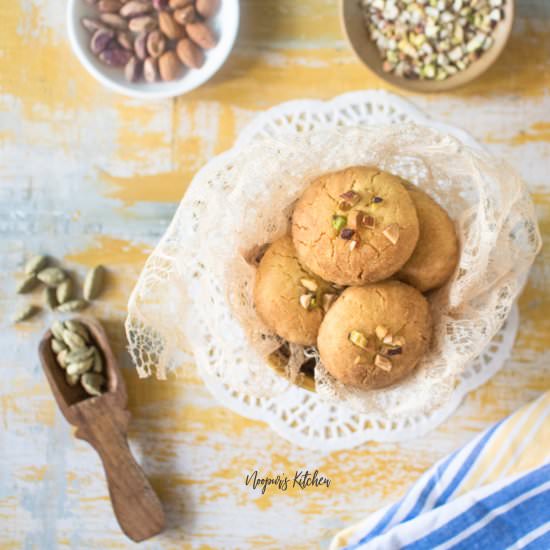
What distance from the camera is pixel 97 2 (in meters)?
1.11

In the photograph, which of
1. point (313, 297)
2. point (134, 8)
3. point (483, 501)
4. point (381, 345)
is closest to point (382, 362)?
point (381, 345)

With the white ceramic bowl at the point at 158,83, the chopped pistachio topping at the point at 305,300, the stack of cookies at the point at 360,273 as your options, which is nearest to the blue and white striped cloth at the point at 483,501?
the stack of cookies at the point at 360,273

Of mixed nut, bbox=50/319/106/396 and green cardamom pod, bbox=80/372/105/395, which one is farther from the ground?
mixed nut, bbox=50/319/106/396

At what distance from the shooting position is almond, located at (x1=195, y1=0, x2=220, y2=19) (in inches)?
43.3

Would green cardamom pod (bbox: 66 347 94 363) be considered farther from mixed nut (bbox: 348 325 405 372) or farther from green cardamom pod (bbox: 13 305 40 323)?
mixed nut (bbox: 348 325 405 372)

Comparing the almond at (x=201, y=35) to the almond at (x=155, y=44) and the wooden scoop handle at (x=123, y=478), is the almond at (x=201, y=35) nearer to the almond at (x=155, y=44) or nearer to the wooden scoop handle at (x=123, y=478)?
the almond at (x=155, y=44)

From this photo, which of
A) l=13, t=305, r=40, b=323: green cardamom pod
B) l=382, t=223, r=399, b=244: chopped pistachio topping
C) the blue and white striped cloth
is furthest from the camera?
l=13, t=305, r=40, b=323: green cardamom pod

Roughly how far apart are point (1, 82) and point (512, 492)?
1096mm

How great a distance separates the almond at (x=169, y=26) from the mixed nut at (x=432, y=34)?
0.33 meters

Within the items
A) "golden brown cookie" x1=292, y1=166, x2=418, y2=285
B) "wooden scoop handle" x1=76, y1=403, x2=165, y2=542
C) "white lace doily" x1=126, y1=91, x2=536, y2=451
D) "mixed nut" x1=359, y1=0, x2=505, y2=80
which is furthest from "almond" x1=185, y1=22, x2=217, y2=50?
"wooden scoop handle" x1=76, y1=403, x2=165, y2=542

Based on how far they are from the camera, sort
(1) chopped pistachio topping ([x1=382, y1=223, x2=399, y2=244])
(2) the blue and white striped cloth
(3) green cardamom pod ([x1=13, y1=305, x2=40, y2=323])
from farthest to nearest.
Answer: (3) green cardamom pod ([x1=13, y1=305, x2=40, y2=323]) → (2) the blue and white striped cloth → (1) chopped pistachio topping ([x1=382, y1=223, x2=399, y2=244])

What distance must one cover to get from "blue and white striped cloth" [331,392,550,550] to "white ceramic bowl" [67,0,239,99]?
0.75 metres

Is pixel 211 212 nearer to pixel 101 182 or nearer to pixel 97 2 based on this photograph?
pixel 101 182

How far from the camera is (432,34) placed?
109 cm
